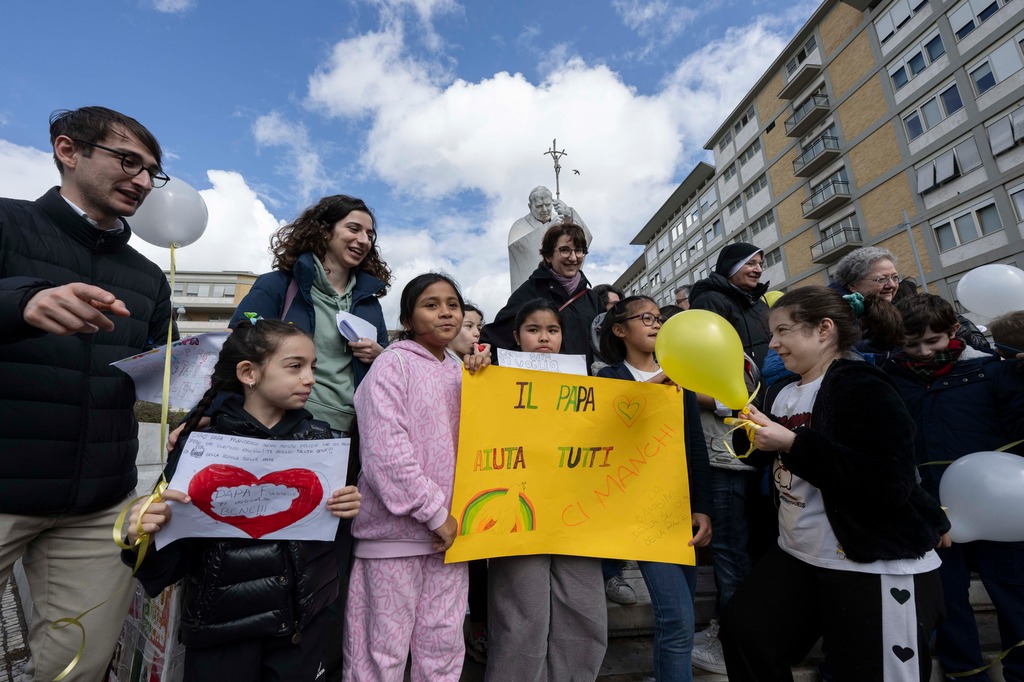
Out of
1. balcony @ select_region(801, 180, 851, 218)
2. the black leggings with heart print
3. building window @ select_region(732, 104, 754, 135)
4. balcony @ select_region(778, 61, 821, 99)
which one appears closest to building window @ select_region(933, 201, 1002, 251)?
balcony @ select_region(801, 180, 851, 218)

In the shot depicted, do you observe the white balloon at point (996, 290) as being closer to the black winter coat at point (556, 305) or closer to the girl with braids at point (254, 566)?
the black winter coat at point (556, 305)

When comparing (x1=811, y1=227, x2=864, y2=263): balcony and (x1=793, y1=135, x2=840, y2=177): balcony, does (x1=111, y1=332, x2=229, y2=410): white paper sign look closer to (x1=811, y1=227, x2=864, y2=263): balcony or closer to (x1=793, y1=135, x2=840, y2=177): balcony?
(x1=811, y1=227, x2=864, y2=263): balcony

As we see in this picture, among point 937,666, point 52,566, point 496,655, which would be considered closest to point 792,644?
point 496,655

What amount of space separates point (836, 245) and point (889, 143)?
4831 millimetres

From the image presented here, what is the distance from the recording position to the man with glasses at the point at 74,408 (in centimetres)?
155

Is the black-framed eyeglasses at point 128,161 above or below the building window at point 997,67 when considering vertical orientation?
below

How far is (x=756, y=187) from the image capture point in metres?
30.1

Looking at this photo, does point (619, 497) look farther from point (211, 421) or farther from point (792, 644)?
point (211, 421)

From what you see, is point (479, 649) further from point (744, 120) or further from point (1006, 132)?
point (744, 120)

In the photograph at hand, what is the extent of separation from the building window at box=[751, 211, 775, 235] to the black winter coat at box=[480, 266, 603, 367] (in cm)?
3029

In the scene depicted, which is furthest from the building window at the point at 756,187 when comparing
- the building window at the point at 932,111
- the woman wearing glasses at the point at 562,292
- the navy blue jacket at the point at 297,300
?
the navy blue jacket at the point at 297,300

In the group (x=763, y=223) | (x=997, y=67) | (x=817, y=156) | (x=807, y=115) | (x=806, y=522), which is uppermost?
(x=807, y=115)

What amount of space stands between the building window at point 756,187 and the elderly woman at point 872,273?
3058 cm

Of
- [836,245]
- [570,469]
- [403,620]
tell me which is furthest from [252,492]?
[836,245]
